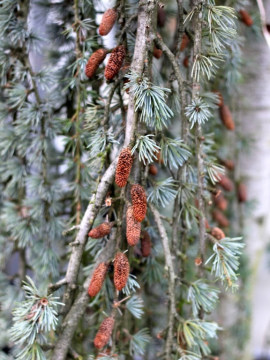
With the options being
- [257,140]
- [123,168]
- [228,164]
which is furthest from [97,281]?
[257,140]

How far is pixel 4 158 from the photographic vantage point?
743 mm

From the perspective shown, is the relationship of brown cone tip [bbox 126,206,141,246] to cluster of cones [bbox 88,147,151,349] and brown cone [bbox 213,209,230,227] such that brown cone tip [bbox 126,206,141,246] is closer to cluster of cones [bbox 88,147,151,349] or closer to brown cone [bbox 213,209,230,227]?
cluster of cones [bbox 88,147,151,349]

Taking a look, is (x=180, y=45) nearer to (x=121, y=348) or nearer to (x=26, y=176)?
(x=26, y=176)

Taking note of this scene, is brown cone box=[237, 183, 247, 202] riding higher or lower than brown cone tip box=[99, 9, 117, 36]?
lower

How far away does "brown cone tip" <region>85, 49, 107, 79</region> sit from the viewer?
0.57m

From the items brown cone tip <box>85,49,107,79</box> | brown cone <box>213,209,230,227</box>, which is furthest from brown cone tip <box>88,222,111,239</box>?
brown cone <box>213,209,230,227</box>

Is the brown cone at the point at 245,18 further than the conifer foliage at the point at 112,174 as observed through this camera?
Yes

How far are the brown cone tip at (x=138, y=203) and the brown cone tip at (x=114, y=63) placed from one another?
0.16 metres

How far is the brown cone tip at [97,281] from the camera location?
518 mm

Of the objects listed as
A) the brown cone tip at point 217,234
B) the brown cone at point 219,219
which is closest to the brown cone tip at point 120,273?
the brown cone tip at point 217,234

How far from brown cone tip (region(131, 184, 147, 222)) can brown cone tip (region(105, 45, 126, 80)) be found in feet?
0.52

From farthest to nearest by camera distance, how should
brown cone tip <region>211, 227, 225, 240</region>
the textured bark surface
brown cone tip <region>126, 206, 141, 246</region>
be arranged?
the textured bark surface < brown cone tip <region>211, 227, 225, 240</region> < brown cone tip <region>126, 206, 141, 246</region>

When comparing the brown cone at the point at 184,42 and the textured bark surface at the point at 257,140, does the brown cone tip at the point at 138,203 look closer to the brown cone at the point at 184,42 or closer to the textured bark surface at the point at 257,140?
the brown cone at the point at 184,42

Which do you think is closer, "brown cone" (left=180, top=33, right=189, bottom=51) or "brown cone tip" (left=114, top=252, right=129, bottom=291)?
"brown cone tip" (left=114, top=252, right=129, bottom=291)
